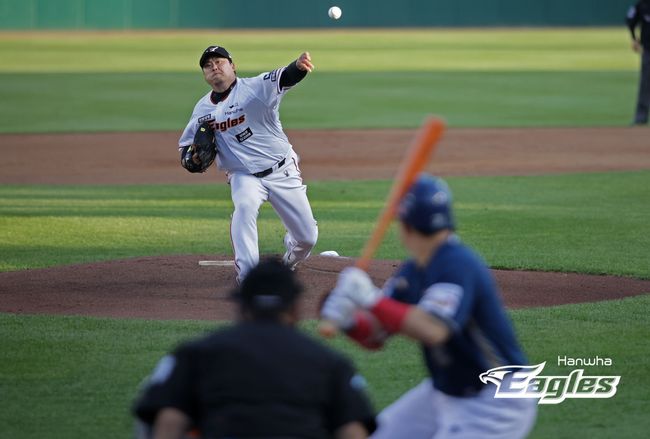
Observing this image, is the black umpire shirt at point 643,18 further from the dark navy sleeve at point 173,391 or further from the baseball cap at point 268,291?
the dark navy sleeve at point 173,391

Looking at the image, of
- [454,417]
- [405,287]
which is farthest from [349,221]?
[454,417]

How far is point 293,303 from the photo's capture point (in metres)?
3.87

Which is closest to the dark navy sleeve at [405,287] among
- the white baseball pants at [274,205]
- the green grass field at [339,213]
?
the green grass field at [339,213]

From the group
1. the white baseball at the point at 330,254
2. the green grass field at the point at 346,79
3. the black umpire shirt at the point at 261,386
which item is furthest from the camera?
the green grass field at the point at 346,79

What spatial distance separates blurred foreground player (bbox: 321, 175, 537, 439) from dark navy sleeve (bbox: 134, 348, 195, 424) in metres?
0.53

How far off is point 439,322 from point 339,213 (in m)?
9.90

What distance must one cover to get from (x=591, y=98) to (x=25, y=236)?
18.0m

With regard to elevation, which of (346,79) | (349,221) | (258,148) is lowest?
(346,79)

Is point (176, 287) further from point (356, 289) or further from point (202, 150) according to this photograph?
point (356, 289)

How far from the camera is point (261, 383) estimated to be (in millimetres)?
3719

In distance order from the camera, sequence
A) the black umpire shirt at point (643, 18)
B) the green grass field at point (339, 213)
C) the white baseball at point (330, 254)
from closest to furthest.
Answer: the green grass field at point (339, 213)
the white baseball at point (330, 254)
the black umpire shirt at point (643, 18)

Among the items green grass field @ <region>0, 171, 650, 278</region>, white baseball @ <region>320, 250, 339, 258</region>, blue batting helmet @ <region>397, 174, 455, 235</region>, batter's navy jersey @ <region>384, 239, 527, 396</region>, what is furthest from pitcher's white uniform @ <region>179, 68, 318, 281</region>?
blue batting helmet @ <region>397, 174, 455, 235</region>

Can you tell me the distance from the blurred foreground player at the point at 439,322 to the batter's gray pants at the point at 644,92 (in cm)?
1841

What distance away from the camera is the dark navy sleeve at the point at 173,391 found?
12.6 ft
